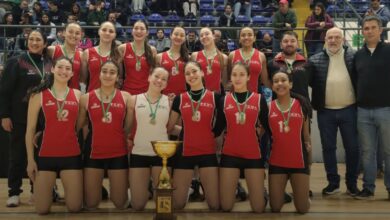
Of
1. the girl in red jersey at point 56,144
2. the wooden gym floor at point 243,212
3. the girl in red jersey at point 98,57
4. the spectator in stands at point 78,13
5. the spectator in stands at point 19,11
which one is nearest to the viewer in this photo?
the wooden gym floor at point 243,212

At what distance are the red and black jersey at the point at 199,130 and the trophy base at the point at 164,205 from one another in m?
0.68

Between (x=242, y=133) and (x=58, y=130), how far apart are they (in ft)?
5.32

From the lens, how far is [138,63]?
5.71m

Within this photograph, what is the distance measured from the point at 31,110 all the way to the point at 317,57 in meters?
2.96

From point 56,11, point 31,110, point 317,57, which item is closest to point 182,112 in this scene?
point 31,110

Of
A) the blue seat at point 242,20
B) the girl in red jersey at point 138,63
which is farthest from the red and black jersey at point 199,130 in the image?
the blue seat at point 242,20

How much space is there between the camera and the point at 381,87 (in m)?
5.60

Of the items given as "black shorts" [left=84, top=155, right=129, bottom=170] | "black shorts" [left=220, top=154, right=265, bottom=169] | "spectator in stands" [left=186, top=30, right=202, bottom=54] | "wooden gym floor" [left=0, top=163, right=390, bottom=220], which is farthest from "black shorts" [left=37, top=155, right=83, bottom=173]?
"spectator in stands" [left=186, top=30, right=202, bottom=54]

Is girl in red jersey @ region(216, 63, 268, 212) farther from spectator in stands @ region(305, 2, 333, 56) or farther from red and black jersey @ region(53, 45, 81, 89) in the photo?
spectator in stands @ region(305, 2, 333, 56)

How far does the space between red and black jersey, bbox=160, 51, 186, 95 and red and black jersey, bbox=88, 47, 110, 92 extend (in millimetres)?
605

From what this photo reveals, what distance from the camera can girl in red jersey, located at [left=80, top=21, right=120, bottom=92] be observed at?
5.61 m

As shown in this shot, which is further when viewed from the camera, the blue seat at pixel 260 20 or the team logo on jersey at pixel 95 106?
the blue seat at pixel 260 20

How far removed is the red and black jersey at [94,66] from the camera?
5.61 meters

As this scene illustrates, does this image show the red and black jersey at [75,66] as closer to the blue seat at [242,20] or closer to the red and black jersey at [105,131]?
the red and black jersey at [105,131]
